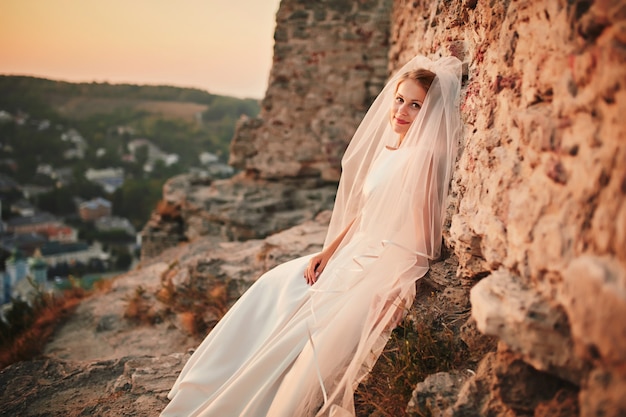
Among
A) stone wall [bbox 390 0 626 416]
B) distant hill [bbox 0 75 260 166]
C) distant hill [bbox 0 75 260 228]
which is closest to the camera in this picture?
stone wall [bbox 390 0 626 416]

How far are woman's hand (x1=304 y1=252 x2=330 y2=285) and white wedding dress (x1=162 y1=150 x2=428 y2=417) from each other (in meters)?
0.04

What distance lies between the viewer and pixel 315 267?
2.69m

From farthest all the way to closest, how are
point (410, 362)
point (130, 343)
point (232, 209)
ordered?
point (232, 209) < point (130, 343) < point (410, 362)

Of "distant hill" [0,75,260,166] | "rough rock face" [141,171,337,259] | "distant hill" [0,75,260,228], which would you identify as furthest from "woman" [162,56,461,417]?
"distant hill" [0,75,260,166]

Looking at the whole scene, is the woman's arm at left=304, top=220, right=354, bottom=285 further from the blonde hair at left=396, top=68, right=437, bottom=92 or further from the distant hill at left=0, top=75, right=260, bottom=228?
the distant hill at left=0, top=75, right=260, bottom=228

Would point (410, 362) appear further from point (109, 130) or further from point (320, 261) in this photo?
point (109, 130)

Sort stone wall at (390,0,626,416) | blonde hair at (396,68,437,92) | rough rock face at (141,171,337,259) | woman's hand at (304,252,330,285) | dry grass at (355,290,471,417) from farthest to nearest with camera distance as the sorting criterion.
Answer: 1. rough rock face at (141,171,337,259)
2. woman's hand at (304,252,330,285)
3. blonde hair at (396,68,437,92)
4. dry grass at (355,290,471,417)
5. stone wall at (390,0,626,416)

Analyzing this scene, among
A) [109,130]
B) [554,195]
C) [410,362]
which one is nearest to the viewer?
[554,195]

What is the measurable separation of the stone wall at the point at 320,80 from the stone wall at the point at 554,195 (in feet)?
14.5

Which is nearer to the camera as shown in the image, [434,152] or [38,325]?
[434,152]

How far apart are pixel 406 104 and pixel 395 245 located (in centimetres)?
86

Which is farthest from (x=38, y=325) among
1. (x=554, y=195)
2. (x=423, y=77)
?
(x=554, y=195)

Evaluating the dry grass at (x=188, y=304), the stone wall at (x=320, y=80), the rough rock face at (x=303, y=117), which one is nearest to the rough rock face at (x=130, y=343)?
the dry grass at (x=188, y=304)

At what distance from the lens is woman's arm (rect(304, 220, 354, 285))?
8.71 ft
